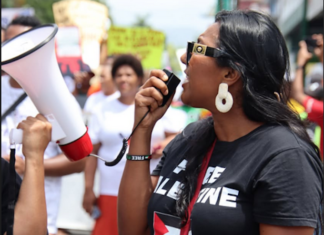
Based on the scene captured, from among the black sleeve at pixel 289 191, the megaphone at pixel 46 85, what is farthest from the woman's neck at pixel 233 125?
the megaphone at pixel 46 85

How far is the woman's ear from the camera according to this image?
1745mm

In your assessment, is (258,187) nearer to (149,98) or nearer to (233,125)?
(233,125)

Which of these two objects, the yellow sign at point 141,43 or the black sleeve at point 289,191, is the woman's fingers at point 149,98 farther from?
the yellow sign at point 141,43

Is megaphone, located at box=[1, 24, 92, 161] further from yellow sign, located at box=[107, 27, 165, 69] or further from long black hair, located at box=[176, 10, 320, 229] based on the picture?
yellow sign, located at box=[107, 27, 165, 69]

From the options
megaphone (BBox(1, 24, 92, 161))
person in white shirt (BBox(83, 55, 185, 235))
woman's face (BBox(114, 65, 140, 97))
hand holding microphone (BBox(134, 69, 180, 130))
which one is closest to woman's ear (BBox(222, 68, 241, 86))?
hand holding microphone (BBox(134, 69, 180, 130))

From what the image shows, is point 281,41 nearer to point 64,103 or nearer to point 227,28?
point 227,28

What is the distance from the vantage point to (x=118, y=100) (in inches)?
160

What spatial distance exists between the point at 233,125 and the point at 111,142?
2091 millimetres

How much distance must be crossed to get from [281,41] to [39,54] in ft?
3.06

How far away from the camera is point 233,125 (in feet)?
5.86

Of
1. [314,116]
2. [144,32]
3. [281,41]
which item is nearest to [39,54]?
[281,41]

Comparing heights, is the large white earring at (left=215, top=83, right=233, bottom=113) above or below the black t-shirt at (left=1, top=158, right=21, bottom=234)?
above

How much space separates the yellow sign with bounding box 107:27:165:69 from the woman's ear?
5.76 m

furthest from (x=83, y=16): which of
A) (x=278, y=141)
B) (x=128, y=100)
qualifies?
(x=278, y=141)
